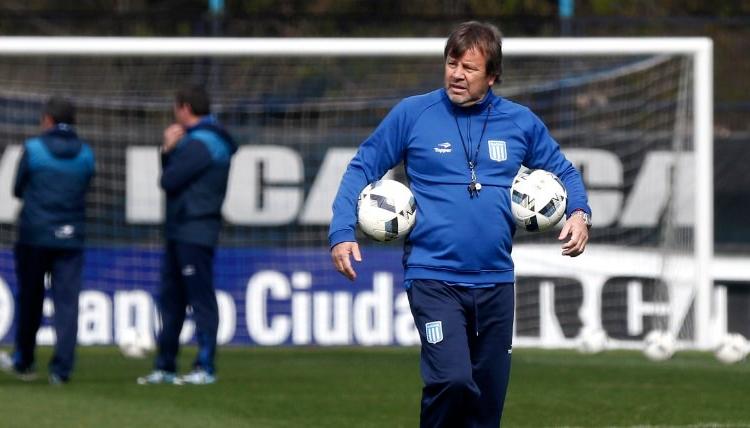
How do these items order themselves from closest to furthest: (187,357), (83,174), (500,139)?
1. (500,139)
2. (83,174)
3. (187,357)

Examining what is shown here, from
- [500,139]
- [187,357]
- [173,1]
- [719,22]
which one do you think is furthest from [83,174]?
[173,1]

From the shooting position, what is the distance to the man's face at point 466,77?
602 centimetres

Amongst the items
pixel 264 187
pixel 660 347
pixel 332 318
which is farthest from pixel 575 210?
pixel 264 187

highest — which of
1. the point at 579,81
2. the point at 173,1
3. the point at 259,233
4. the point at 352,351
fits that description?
the point at 173,1

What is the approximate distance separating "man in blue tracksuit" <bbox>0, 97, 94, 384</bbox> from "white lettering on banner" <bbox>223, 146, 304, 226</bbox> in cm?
404

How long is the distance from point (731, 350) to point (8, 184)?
6727 millimetres

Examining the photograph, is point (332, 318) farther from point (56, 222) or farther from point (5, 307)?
point (56, 222)

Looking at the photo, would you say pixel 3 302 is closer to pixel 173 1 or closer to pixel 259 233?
pixel 259 233

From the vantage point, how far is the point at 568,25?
49.0 feet

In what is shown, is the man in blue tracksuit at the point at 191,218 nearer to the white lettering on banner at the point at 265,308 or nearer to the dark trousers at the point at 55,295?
the dark trousers at the point at 55,295

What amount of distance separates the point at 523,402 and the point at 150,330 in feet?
18.1

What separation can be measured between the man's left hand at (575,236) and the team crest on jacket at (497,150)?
36 centimetres

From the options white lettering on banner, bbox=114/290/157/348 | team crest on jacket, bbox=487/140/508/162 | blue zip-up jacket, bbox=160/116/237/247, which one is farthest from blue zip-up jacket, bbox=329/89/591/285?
white lettering on banner, bbox=114/290/157/348

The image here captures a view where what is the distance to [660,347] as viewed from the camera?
12.6 metres
